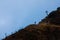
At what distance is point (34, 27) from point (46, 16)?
3.20 m

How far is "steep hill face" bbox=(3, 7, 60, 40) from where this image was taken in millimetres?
25953

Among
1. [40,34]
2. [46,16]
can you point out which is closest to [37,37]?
[40,34]

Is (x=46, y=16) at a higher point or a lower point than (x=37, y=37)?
higher

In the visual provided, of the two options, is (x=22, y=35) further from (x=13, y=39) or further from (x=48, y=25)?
(x=48, y=25)

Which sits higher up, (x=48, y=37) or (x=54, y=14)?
(x=54, y=14)

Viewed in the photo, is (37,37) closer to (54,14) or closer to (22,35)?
(22,35)

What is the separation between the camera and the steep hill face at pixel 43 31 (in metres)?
26.0

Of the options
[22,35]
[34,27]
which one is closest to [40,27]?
[34,27]

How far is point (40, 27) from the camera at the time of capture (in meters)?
A: 26.2

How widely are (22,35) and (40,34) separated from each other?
2.38 metres

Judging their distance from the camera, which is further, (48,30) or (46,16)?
(46,16)

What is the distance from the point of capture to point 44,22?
92.5 ft

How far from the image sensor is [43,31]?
85.2 feet

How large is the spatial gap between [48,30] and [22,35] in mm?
3235
